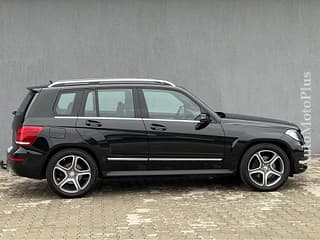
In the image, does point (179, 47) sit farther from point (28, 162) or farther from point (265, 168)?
point (28, 162)

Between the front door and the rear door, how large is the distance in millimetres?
159

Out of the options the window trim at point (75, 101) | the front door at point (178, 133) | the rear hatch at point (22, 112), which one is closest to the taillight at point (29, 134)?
the rear hatch at point (22, 112)

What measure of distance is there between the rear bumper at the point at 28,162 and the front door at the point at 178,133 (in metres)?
1.57

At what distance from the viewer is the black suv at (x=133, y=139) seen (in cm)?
717

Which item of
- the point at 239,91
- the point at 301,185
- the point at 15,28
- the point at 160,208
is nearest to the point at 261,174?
the point at 301,185

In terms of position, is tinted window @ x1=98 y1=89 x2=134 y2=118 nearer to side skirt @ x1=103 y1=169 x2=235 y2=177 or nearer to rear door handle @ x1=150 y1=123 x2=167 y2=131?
rear door handle @ x1=150 y1=123 x2=167 y2=131

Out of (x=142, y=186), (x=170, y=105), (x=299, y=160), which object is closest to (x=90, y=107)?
(x=170, y=105)

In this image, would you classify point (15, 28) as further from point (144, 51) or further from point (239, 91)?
point (239, 91)

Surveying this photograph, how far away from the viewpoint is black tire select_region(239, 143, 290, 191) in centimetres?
748

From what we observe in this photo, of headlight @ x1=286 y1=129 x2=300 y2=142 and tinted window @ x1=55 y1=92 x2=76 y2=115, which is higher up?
tinted window @ x1=55 y1=92 x2=76 y2=115

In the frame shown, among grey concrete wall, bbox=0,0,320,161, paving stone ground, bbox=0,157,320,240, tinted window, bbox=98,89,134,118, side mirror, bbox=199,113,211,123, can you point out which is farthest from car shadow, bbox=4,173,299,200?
grey concrete wall, bbox=0,0,320,161

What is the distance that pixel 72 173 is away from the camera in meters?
7.24

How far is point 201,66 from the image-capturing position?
10414 mm

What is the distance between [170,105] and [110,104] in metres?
0.88
